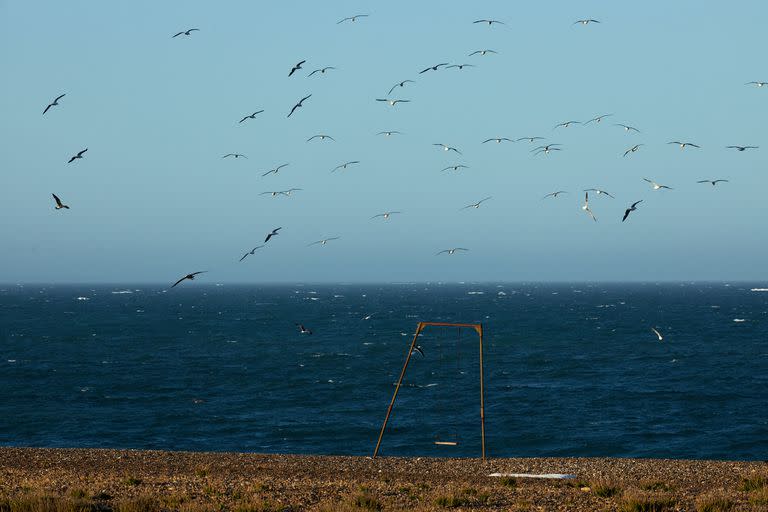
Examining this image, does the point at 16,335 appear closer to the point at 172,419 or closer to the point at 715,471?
the point at 172,419

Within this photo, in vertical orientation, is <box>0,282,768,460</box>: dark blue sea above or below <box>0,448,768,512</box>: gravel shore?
below

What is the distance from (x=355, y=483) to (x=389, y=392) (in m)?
45.8

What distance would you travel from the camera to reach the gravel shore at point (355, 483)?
59.5 ft

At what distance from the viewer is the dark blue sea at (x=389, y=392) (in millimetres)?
48469

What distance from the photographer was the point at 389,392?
6800 cm

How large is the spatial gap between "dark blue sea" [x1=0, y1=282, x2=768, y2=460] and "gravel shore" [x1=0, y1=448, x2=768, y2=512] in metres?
15.4

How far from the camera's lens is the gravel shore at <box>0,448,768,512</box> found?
1813 centimetres

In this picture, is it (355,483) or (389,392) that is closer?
(355,483)

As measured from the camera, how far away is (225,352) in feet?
335

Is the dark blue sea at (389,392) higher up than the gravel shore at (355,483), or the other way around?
the gravel shore at (355,483)

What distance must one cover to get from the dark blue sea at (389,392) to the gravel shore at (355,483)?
15.4 m

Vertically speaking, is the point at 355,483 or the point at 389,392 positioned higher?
the point at 355,483

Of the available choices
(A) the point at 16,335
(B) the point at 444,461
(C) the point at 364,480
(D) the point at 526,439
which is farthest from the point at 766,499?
(A) the point at 16,335

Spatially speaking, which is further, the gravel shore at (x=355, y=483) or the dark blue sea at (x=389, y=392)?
the dark blue sea at (x=389, y=392)
